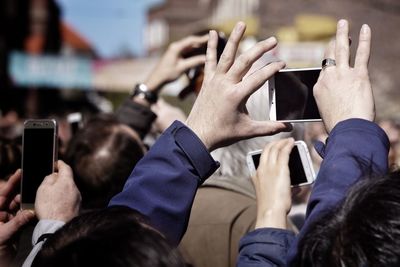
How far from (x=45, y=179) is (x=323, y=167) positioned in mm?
838

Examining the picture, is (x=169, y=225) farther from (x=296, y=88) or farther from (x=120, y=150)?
(x=120, y=150)

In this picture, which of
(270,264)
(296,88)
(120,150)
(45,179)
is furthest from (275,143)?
(120,150)

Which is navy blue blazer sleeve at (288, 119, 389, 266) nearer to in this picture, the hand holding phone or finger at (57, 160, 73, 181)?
Result: the hand holding phone

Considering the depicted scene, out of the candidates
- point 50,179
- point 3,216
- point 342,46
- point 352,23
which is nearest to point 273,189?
point 342,46

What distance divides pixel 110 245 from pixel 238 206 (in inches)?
48.2

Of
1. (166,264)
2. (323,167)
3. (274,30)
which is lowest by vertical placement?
(274,30)

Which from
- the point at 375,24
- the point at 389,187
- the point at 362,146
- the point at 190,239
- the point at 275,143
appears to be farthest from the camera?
the point at 375,24

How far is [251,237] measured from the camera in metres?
1.85

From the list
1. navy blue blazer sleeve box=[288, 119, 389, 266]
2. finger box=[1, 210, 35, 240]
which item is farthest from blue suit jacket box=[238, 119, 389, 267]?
finger box=[1, 210, 35, 240]

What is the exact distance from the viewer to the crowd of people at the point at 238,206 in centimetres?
146

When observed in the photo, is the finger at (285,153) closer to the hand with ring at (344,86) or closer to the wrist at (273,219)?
the wrist at (273,219)

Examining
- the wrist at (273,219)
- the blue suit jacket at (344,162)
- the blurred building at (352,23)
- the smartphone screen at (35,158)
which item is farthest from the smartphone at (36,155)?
the blurred building at (352,23)

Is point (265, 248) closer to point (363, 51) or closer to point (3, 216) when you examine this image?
point (363, 51)

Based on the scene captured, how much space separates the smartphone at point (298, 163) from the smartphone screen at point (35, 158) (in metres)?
0.58
